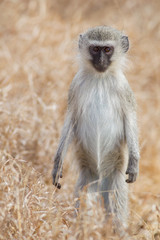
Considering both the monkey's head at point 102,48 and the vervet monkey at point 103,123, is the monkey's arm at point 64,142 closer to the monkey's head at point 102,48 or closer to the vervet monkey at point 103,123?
the vervet monkey at point 103,123

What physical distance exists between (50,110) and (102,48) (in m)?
1.63

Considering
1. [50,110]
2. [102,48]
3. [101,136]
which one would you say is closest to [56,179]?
[101,136]

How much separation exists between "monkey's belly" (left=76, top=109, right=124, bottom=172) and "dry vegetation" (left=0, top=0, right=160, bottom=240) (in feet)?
1.42

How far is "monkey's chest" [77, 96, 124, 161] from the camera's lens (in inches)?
151

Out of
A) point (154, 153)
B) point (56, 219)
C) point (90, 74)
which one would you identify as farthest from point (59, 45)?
point (56, 219)

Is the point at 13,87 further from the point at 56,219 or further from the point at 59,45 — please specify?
the point at 56,219

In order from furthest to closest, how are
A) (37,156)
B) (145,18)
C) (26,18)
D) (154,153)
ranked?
(145,18)
(26,18)
(154,153)
(37,156)

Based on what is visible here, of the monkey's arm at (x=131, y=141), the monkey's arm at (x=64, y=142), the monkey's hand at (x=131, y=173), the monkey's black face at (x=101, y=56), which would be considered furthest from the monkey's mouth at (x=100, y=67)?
the monkey's hand at (x=131, y=173)

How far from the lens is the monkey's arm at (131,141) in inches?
148

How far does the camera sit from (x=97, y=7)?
9398mm

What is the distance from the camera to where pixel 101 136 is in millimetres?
3891

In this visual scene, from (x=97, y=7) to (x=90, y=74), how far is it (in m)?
5.77

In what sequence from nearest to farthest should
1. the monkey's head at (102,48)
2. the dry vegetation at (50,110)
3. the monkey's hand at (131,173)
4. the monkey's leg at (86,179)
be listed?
the dry vegetation at (50,110) → the monkey's hand at (131,173) → the monkey's head at (102,48) → the monkey's leg at (86,179)

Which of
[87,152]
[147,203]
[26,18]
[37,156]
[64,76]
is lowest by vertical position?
[147,203]
